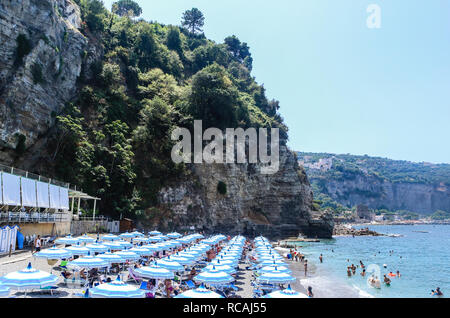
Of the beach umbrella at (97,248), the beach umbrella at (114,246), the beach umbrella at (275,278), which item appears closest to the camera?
the beach umbrella at (275,278)

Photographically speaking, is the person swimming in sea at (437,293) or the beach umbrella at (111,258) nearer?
the beach umbrella at (111,258)

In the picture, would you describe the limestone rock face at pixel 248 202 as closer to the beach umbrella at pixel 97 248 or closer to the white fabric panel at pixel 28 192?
the white fabric panel at pixel 28 192

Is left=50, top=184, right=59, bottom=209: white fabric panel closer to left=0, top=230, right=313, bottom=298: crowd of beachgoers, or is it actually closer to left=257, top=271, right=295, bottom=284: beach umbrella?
left=0, top=230, right=313, bottom=298: crowd of beachgoers

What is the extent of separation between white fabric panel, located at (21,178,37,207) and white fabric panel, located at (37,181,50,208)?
0.86 meters

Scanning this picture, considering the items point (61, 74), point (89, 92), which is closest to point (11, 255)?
point (61, 74)

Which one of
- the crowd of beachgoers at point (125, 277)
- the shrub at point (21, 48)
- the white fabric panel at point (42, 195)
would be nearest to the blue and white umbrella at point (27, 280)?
the crowd of beachgoers at point (125, 277)

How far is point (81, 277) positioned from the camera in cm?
1764

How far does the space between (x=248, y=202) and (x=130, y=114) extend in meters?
26.8

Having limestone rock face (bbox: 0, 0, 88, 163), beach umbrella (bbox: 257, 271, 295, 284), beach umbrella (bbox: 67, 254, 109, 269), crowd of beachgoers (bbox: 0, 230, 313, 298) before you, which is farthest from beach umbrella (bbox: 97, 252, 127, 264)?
limestone rock face (bbox: 0, 0, 88, 163)

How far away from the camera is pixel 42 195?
30.0 metres

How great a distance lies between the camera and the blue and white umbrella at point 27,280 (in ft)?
37.7

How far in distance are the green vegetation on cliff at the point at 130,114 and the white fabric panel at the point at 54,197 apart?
728cm

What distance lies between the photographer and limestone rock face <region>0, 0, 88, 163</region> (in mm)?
35781
